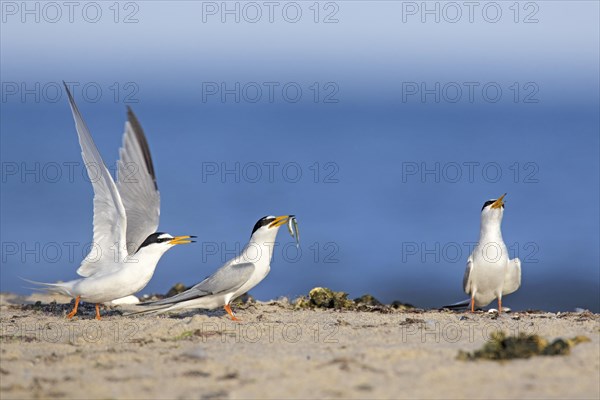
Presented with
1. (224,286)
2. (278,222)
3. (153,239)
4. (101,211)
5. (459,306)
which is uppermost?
(101,211)

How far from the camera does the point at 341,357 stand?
15.3 feet

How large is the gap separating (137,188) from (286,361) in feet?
12.5

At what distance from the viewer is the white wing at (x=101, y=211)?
24.3 ft

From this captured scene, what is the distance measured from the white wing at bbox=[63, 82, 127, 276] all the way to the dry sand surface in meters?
1.15

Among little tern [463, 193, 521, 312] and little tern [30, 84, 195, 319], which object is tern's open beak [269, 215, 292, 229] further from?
little tern [463, 193, 521, 312]

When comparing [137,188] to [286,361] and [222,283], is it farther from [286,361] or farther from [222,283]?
[286,361]

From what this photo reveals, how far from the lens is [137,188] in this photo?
26.3ft

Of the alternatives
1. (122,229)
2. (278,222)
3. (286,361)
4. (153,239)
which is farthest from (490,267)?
(286,361)

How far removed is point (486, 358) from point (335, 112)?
42.5 metres

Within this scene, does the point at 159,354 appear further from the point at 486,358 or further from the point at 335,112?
the point at 335,112

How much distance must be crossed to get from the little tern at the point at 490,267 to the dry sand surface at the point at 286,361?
124 centimetres

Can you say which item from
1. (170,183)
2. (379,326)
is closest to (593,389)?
(379,326)

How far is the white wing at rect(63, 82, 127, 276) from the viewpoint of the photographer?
741 centimetres

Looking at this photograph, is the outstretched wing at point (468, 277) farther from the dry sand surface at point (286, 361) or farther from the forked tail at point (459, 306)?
the dry sand surface at point (286, 361)
